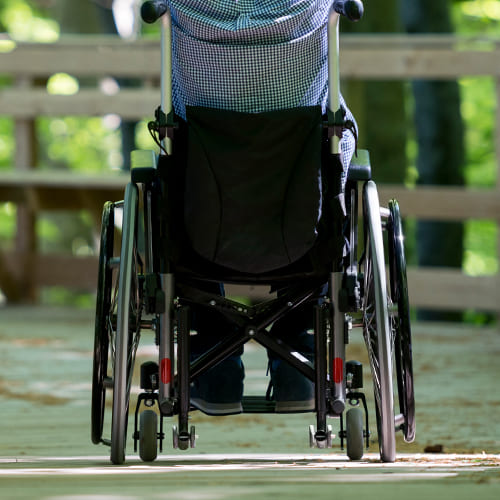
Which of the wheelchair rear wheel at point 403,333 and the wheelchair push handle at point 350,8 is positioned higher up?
the wheelchair push handle at point 350,8

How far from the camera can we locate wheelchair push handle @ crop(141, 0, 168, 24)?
2633mm

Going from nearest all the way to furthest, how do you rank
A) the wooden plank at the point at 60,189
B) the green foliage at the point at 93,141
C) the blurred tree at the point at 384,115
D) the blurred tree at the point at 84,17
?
the wooden plank at the point at 60,189, the blurred tree at the point at 384,115, the blurred tree at the point at 84,17, the green foliage at the point at 93,141

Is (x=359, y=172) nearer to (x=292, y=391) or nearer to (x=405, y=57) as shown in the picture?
(x=292, y=391)

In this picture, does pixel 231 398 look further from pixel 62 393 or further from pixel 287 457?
pixel 62 393

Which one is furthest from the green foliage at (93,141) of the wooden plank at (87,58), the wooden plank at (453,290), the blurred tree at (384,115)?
the wooden plank at (453,290)

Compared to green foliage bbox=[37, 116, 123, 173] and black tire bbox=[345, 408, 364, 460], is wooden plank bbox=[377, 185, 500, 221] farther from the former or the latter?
green foliage bbox=[37, 116, 123, 173]

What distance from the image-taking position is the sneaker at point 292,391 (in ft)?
9.30

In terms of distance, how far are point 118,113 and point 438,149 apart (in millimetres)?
2859

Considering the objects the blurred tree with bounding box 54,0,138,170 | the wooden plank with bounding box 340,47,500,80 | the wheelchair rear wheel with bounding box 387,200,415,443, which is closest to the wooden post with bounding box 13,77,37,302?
the wooden plank with bounding box 340,47,500,80

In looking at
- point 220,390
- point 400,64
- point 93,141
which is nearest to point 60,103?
point 400,64

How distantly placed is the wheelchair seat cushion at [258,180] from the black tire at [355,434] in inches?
17.1

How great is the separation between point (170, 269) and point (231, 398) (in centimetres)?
36

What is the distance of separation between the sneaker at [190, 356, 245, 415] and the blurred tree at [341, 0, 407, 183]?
5023 millimetres

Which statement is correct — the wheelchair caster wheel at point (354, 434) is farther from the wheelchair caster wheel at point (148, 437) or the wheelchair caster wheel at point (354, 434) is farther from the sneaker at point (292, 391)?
the wheelchair caster wheel at point (148, 437)
